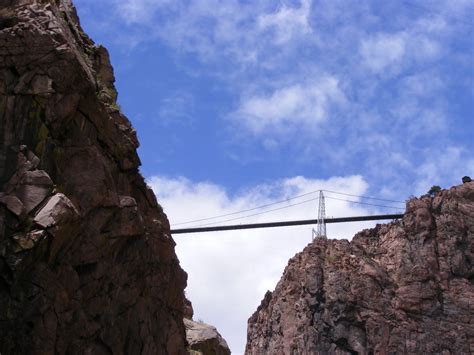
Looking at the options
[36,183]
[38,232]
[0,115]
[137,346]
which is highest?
[0,115]

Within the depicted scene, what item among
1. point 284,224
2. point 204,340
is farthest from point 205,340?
point 284,224

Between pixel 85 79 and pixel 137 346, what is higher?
pixel 85 79

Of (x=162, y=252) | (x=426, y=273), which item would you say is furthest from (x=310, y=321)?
(x=162, y=252)

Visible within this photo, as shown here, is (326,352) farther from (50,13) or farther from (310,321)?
(50,13)

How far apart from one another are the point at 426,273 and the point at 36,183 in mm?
74929

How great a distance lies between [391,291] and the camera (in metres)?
93.0

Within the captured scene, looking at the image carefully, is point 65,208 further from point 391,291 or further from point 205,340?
point 391,291

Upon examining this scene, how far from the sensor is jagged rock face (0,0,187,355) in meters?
22.5

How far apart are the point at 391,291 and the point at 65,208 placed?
74.7m

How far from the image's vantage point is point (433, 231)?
94.6 metres

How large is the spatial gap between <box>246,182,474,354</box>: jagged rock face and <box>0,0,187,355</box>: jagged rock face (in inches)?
2459

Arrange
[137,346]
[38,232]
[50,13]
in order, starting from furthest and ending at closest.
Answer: [137,346], [50,13], [38,232]

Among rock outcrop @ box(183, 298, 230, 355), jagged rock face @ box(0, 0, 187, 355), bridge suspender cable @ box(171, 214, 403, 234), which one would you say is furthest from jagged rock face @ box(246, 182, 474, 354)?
jagged rock face @ box(0, 0, 187, 355)

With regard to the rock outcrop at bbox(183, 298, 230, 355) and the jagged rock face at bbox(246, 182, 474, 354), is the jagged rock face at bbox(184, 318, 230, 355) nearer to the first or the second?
the rock outcrop at bbox(183, 298, 230, 355)
